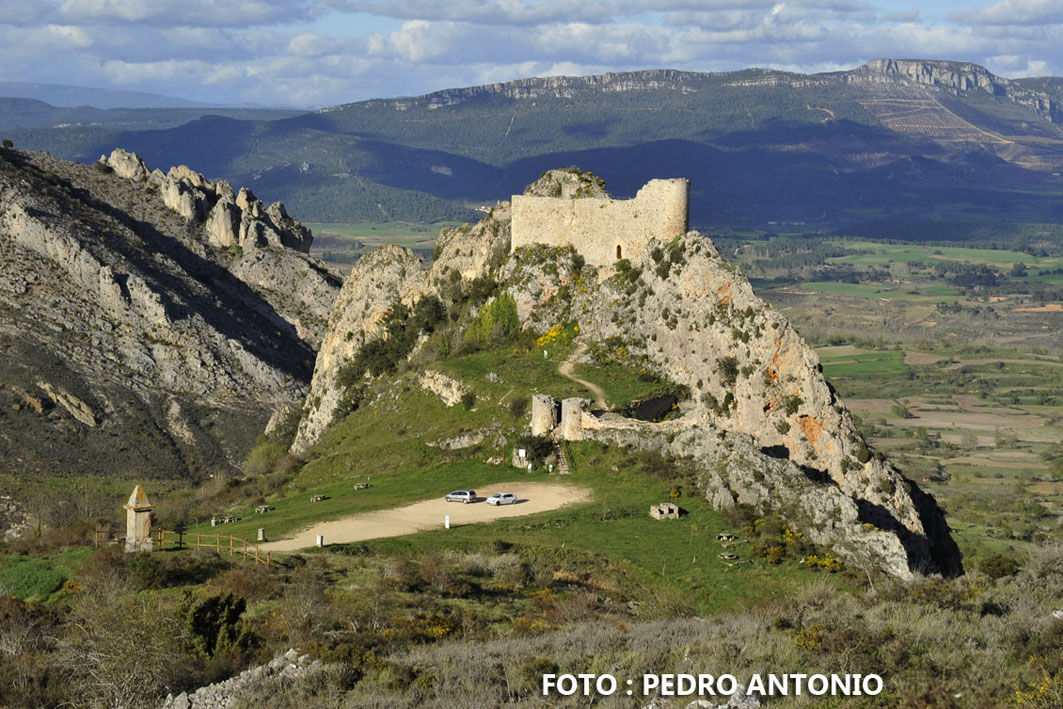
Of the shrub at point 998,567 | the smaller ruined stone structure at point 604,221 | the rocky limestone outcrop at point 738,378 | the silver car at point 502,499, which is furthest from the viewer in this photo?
the smaller ruined stone structure at point 604,221

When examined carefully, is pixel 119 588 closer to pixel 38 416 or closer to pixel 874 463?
pixel 874 463

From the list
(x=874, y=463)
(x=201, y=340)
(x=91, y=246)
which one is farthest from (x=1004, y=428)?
(x=874, y=463)

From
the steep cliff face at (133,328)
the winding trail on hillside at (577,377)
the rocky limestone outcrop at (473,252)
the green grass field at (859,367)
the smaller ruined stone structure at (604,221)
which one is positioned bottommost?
the green grass field at (859,367)

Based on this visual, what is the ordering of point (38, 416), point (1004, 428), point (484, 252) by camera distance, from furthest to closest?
point (1004, 428) → point (38, 416) → point (484, 252)

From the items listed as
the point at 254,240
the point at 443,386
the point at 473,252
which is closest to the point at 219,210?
the point at 254,240

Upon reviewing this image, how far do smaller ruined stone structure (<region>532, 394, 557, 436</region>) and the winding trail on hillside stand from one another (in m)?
2.50

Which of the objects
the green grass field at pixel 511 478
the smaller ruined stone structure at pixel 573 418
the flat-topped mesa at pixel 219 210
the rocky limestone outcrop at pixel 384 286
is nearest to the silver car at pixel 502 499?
the green grass field at pixel 511 478

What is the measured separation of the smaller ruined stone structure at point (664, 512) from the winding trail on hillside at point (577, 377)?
390 inches

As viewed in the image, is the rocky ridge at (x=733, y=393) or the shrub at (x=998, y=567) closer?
the shrub at (x=998, y=567)

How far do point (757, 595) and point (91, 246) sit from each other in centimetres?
8824

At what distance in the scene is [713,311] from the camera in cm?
5406

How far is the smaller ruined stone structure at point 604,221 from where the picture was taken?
59344mm

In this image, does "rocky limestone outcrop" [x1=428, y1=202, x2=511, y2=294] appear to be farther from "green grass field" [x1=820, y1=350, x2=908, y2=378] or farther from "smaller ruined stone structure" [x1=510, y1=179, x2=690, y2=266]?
"green grass field" [x1=820, y1=350, x2=908, y2=378]

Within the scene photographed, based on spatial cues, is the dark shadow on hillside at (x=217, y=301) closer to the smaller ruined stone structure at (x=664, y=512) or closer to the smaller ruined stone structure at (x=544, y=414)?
the smaller ruined stone structure at (x=544, y=414)
